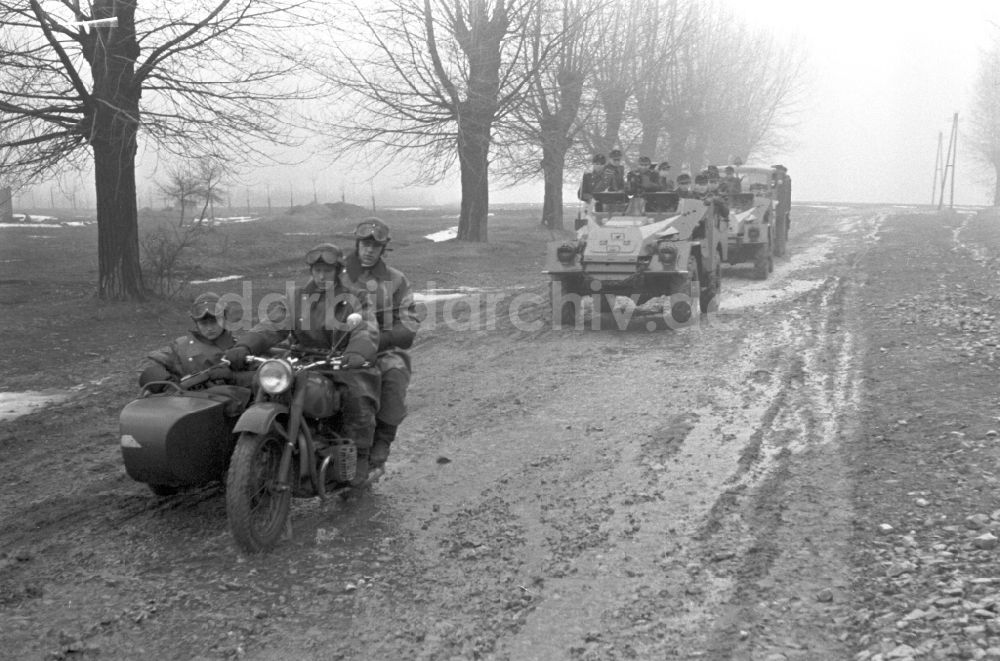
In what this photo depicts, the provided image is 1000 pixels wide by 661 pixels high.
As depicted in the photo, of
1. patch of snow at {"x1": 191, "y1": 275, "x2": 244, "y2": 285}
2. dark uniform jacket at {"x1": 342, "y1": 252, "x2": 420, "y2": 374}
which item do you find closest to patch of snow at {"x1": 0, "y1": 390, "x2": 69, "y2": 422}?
dark uniform jacket at {"x1": 342, "y1": 252, "x2": 420, "y2": 374}

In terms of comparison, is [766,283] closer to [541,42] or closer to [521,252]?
[521,252]

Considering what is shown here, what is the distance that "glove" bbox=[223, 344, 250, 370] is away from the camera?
5.49 meters

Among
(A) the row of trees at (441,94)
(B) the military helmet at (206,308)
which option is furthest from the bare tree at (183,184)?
(B) the military helmet at (206,308)

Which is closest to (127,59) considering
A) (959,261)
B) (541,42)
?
(541,42)

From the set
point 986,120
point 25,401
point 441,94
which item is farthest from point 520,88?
point 986,120

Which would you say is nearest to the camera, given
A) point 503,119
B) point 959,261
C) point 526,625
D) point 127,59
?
point 526,625

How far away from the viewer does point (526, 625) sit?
13.9ft

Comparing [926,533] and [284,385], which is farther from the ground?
[284,385]

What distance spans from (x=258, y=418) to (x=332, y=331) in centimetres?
90

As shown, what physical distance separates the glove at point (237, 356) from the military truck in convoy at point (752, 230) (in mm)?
13712

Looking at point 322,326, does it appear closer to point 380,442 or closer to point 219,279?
point 380,442

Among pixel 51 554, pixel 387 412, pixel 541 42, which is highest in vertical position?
pixel 541 42

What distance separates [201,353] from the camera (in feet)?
19.2

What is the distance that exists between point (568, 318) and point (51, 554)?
855cm
